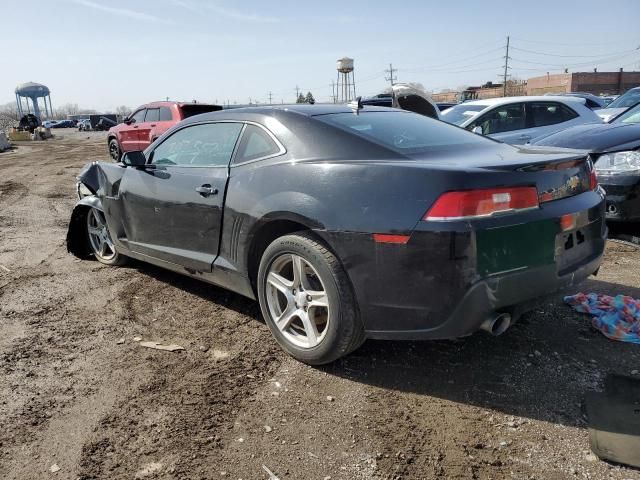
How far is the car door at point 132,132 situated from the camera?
48.2 ft

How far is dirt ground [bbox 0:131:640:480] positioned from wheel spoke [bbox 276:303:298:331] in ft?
0.66

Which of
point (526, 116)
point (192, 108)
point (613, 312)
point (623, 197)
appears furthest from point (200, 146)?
point (192, 108)

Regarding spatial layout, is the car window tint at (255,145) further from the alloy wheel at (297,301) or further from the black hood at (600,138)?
the black hood at (600,138)

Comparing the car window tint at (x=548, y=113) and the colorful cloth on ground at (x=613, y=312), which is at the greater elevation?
the car window tint at (x=548, y=113)

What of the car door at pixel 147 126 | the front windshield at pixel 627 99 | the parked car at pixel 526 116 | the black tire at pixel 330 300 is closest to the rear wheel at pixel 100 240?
the black tire at pixel 330 300

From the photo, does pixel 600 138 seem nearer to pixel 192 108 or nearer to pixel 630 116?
pixel 630 116

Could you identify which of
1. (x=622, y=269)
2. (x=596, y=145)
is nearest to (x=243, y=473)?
(x=622, y=269)

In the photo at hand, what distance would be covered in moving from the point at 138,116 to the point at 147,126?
933 mm

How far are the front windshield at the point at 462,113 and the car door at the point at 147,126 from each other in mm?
7965

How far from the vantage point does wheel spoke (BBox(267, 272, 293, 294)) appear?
3.10 meters

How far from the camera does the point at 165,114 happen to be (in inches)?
533

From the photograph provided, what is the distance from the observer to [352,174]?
2.70 meters

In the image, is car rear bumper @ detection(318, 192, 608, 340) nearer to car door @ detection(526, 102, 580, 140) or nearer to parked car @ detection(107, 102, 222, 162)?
car door @ detection(526, 102, 580, 140)

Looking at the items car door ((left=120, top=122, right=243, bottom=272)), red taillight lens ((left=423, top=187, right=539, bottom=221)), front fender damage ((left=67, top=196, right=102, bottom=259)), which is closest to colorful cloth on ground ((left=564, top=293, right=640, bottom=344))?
red taillight lens ((left=423, top=187, right=539, bottom=221))
